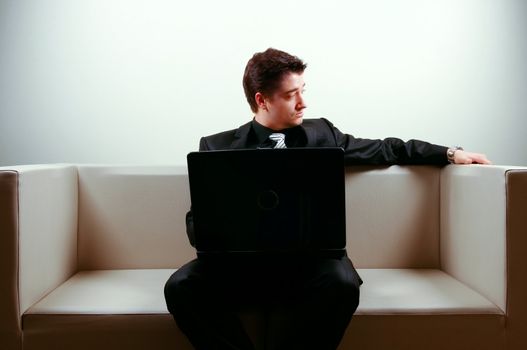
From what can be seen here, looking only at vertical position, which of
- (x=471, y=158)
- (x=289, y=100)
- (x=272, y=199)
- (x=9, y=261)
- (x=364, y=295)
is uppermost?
(x=289, y=100)

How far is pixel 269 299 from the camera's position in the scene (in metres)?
1.48

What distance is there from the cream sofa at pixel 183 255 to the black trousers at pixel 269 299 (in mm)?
73

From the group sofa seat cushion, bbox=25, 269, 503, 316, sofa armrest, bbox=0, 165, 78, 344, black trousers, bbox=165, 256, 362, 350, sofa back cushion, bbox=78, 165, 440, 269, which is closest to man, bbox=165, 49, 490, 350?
black trousers, bbox=165, 256, 362, 350

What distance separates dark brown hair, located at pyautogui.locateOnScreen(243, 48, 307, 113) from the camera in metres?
1.78

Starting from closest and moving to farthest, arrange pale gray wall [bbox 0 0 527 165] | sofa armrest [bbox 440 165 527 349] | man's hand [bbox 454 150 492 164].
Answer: sofa armrest [bbox 440 165 527 349] < man's hand [bbox 454 150 492 164] < pale gray wall [bbox 0 0 527 165]

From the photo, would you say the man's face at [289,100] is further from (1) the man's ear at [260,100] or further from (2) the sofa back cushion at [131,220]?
(2) the sofa back cushion at [131,220]

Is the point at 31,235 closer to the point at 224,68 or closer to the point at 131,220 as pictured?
the point at 131,220

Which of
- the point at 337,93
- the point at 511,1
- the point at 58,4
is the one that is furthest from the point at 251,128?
the point at 511,1

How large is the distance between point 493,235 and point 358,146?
55 centimetres

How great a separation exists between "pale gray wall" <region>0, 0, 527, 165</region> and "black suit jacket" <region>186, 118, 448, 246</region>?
40 cm

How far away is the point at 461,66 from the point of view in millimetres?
2277

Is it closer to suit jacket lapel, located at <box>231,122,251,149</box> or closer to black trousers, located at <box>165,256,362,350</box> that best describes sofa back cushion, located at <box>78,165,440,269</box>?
suit jacket lapel, located at <box>231,122,251,149</box>

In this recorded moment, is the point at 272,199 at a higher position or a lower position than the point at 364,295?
higher

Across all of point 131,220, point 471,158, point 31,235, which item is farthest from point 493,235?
point 31,235
